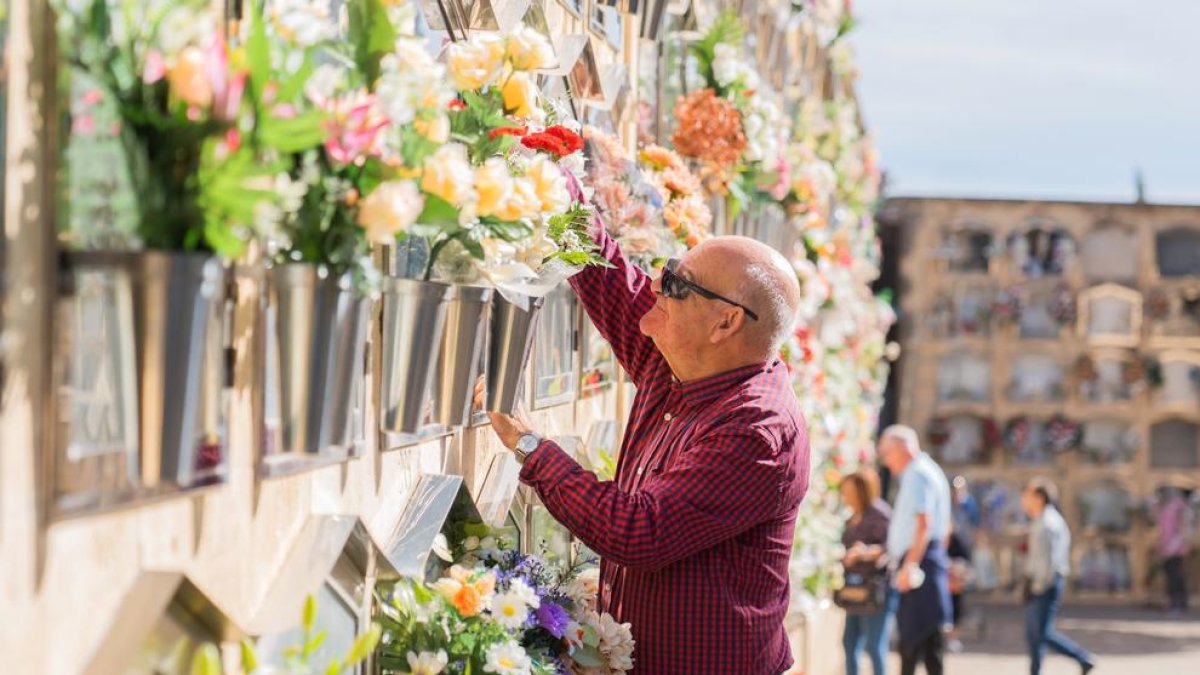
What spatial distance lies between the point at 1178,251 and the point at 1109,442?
1724mm

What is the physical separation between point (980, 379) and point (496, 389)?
11.1 meters

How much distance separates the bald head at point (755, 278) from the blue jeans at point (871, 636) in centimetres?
403

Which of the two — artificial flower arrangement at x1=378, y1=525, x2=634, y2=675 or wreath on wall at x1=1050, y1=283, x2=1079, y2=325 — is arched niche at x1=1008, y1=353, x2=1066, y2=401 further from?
artificial flower arrangement at x1=378, y1=525, x2=634, y2=675

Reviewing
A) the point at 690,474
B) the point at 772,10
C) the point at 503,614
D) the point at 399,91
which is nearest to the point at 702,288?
the point at 690,474

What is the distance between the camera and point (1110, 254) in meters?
13.1

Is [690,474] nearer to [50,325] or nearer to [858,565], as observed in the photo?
[50,325]

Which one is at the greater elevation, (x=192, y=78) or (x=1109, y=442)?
(x=192, y=78)

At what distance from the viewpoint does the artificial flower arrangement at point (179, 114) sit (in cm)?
123

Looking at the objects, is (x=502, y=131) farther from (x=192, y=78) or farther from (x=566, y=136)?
(x=192, y=78)

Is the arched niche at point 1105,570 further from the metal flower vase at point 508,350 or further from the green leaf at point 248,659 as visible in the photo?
the green leaf at point 248,659

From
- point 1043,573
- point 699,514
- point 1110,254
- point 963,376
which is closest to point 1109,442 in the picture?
point 963,376

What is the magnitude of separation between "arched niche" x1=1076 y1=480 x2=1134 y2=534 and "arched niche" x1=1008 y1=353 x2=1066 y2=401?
82 centimetres

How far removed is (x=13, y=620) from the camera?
1.21 m

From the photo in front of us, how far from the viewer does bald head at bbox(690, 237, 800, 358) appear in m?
2.44
